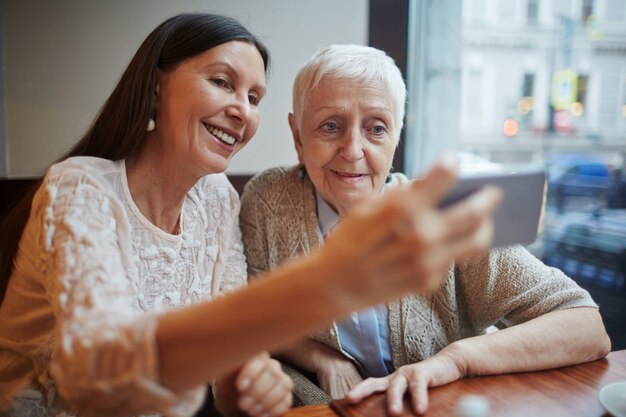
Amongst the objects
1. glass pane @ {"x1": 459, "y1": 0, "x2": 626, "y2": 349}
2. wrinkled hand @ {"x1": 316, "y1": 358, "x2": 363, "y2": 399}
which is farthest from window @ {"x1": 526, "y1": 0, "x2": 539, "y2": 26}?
wrinkled hand @ {"x1": 316, "y1": 358, "x2": 363, "y2": 399}

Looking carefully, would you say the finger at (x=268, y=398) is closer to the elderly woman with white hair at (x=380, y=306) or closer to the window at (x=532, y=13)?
the elderly woman with white hair at (x=380, y=306)

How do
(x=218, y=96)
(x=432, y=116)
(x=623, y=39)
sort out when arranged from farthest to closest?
(x=432, y=116)
(x=623, y=39)
(x=218, y=96)

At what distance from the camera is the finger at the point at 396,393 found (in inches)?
37.2

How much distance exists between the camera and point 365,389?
3.32 feet

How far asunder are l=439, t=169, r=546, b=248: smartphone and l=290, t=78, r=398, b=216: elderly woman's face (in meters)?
0.58

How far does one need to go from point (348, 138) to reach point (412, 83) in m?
1.41

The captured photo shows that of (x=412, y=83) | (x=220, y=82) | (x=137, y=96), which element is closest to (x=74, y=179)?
(x=137, y=96)

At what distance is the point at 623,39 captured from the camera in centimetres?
225

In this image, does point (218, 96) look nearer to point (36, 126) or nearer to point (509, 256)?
point (509, 256)

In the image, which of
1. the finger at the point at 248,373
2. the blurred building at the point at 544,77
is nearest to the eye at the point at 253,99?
the finger at the point at 248,373

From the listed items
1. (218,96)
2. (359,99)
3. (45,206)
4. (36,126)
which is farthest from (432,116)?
(45,206)

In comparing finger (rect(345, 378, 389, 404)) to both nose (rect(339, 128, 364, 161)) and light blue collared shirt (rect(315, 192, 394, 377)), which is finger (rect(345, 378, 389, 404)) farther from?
nose (rect(339, 128, 364, 161))

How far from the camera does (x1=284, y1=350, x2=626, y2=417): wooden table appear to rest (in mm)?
944

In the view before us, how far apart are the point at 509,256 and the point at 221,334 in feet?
3.22
